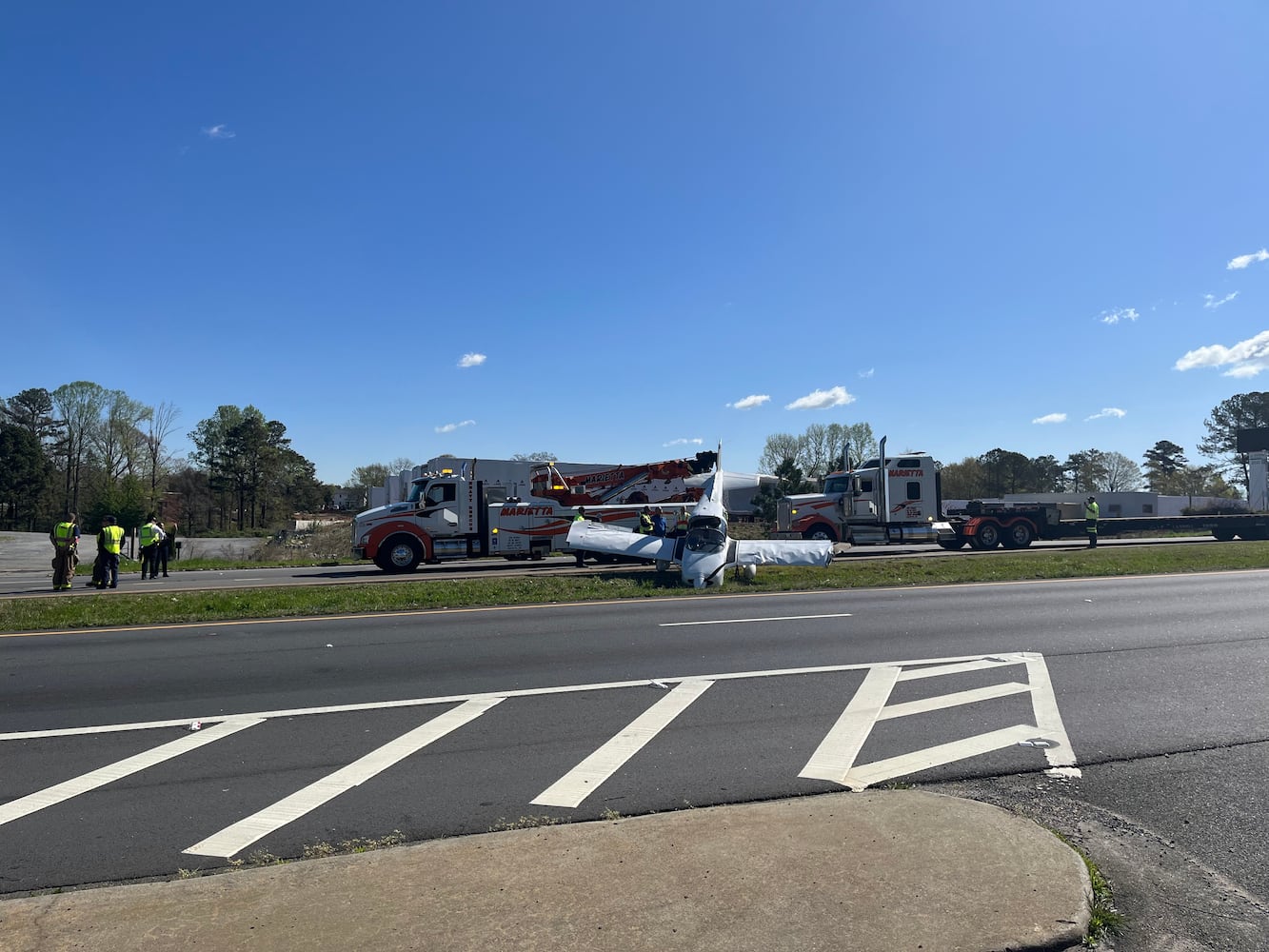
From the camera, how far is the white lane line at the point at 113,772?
5281 mm

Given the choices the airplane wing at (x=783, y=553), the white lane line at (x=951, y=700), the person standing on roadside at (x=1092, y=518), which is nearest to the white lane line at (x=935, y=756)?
the white lane line at (x=951, y=700)

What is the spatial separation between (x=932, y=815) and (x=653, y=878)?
5.97 ft

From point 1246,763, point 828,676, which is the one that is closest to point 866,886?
point 1246,763

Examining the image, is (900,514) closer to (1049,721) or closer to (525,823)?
(1049,721)

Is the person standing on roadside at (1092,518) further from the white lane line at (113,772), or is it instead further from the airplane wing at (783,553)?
the white lane line at (113,772)

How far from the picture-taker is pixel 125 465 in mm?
73750

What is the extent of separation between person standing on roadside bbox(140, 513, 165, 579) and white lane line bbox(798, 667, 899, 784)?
22.2 metres

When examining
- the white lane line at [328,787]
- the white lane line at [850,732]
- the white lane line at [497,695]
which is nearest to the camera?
the white lane line at [328,787]

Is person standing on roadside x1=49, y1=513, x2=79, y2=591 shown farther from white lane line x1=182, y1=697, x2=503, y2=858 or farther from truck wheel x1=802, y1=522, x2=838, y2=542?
truck wheel x1=802, y1=522, x2=838, y2=542

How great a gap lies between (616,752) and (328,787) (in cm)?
204

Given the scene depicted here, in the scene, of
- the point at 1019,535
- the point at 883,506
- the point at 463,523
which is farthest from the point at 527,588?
the point at 1019,535

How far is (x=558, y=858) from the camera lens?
428 centimetres

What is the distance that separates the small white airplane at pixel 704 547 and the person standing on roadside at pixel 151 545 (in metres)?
12.4

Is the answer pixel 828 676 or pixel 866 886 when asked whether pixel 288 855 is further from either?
pixel 828 676
